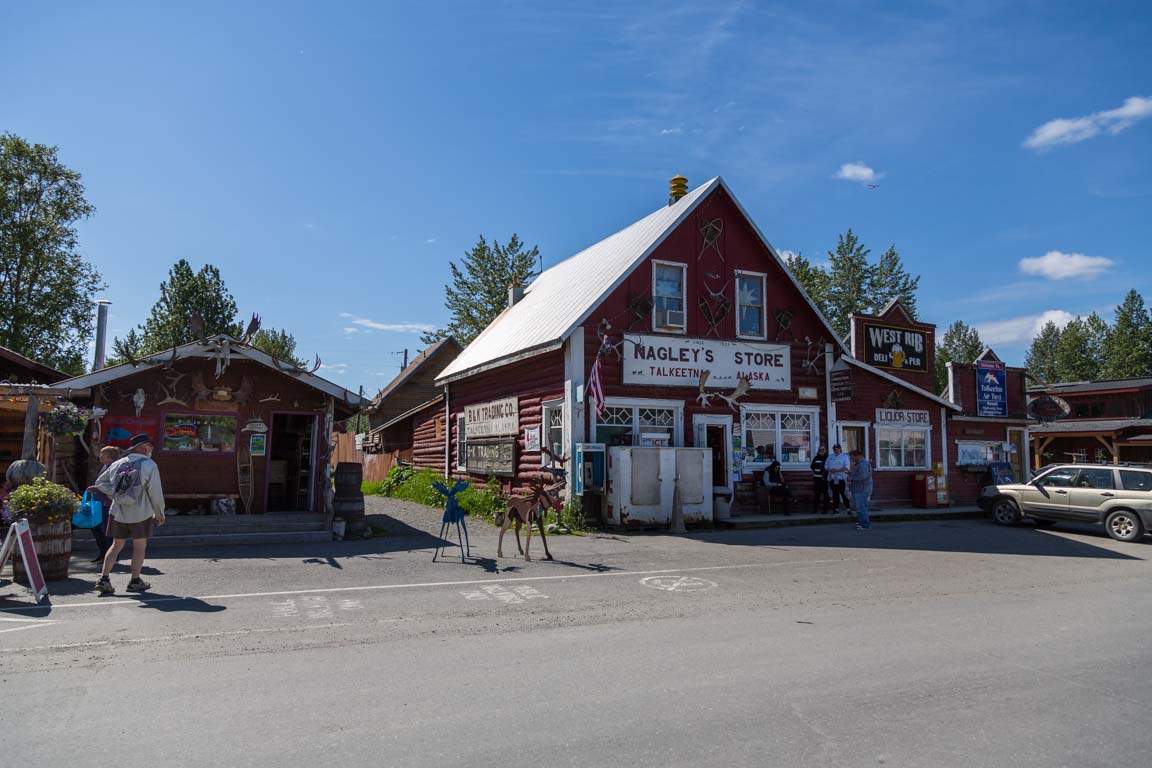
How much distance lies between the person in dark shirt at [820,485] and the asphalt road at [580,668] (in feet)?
24.8

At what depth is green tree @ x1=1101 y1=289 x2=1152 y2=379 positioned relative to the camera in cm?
5928

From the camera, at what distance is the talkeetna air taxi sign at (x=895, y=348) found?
2548 cm

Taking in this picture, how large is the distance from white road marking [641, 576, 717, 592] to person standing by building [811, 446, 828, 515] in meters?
9.41

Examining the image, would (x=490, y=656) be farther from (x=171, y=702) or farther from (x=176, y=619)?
(x=176, y=619)

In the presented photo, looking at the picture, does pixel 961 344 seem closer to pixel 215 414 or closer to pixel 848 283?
pixel 848 283

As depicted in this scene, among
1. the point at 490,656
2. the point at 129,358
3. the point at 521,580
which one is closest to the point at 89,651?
the point at 490,656

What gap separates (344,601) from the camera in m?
8.68

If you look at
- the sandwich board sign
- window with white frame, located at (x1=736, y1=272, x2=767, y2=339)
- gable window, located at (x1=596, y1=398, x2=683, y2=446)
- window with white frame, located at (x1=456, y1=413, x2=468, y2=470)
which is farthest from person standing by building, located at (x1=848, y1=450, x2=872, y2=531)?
the sandwich board sign

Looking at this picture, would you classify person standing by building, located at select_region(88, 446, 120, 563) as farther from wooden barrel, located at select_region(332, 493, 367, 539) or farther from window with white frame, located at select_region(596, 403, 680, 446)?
window with white frame, located at select_region(596, 403, 680, 446)

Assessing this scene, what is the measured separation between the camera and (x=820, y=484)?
1883 cm

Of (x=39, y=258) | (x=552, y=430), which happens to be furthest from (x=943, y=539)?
(x=39, y=258)

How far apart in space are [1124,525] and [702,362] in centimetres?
919

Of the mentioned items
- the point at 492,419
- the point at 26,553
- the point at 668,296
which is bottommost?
the point at 26,553

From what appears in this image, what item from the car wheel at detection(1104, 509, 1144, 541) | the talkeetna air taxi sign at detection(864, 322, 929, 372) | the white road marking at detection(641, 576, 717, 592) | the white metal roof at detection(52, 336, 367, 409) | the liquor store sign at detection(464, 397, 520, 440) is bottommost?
the white road marking at detection(641, 576, 717, 592)
